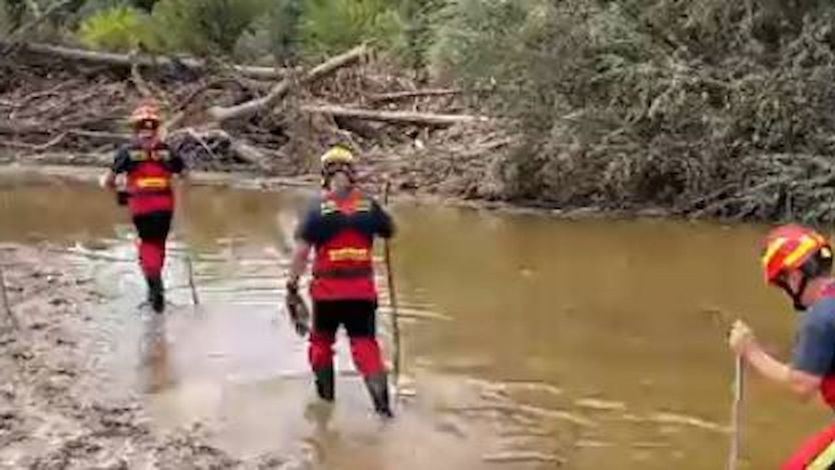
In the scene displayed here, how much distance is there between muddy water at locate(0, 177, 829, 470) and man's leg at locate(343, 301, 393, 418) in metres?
0.21

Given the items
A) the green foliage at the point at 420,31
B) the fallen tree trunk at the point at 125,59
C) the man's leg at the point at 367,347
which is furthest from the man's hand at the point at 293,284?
the fallen tree trunk at the point at 125,59

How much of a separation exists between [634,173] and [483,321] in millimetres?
8239

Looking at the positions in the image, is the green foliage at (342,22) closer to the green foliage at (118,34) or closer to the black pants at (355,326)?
the green foliage at (118,34)

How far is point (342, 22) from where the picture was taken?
31.7 metres

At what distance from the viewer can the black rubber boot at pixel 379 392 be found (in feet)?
33.2

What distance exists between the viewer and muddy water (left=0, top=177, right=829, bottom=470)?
971 cm

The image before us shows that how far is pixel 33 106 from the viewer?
94.9ft

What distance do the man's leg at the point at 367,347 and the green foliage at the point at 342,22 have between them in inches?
791

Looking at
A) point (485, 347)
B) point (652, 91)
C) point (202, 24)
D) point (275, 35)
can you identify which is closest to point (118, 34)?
point (202, 24)

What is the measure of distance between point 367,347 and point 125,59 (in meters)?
20.7

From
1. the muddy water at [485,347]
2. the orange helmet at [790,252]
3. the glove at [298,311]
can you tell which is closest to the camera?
the orange helmet at [790,252]

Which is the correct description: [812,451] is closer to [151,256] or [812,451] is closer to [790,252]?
[790,252]

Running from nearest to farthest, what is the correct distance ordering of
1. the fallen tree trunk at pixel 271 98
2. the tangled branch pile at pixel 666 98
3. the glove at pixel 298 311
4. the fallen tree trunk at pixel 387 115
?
the glove at pixel 298 311 → the tangled branch pile at pixel 666 98 → the fallen tree trunk at pixel 387 115 → the fallen tree trunk at pixel 271 98

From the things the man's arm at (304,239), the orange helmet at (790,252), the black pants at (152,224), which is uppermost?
the orange helmet at (790,252)
